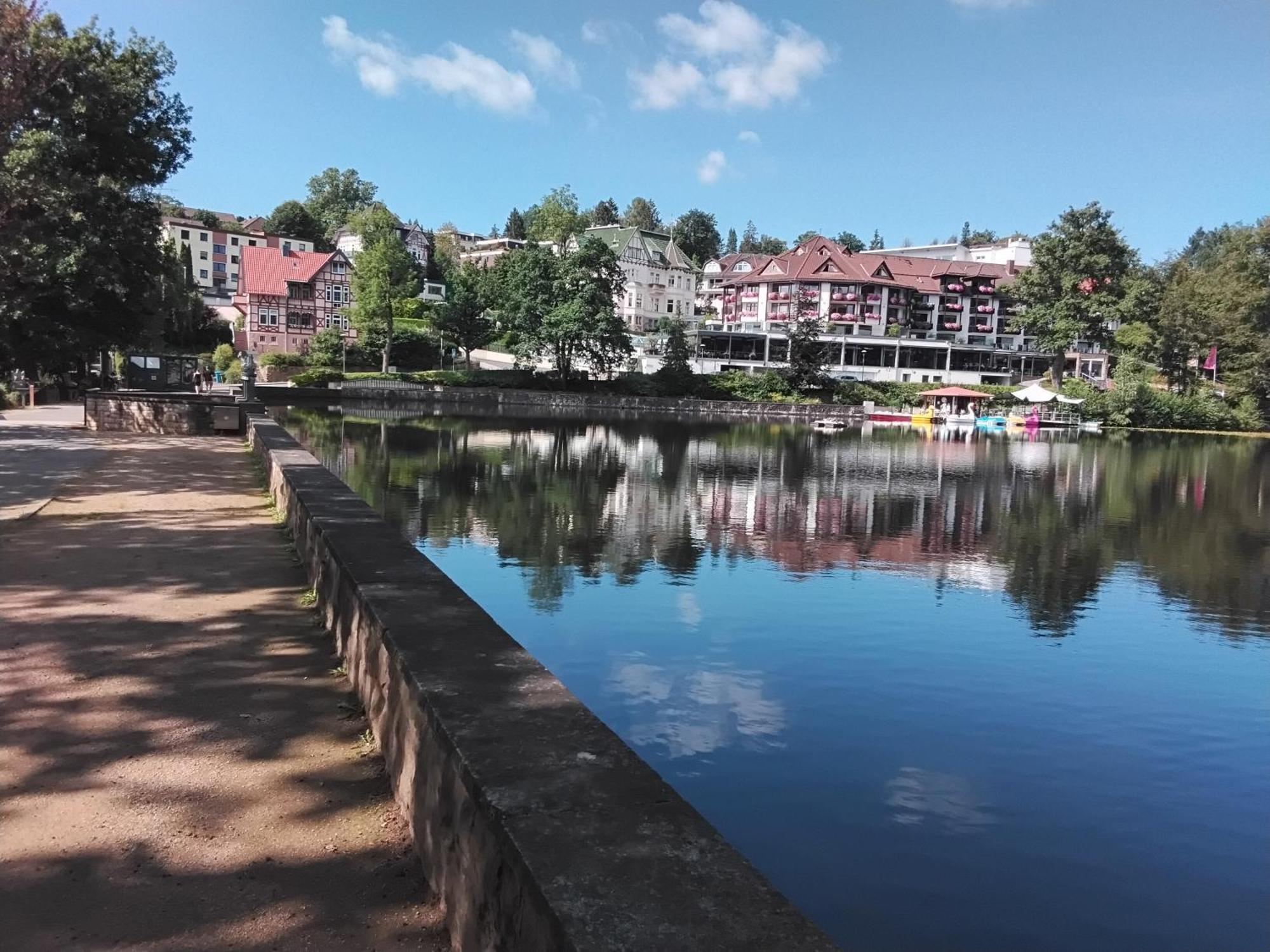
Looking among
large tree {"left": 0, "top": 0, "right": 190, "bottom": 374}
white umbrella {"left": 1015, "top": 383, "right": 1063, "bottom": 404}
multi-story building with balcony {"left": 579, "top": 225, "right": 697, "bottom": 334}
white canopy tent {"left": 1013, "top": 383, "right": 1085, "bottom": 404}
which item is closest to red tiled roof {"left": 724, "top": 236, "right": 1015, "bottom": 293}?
multi-story building with balcony {"left": 579, "top": 225, "right": 697, "bottom": 334}

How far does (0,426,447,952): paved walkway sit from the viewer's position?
10.1ft

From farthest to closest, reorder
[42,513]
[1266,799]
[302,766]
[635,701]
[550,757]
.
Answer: [42,513] → [635,701] → [1266,799] → [302,766] → [550,757]

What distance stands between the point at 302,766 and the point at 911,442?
4305 centimetres

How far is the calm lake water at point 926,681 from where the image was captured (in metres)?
5.24

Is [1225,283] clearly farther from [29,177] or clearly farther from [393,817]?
[393,817]

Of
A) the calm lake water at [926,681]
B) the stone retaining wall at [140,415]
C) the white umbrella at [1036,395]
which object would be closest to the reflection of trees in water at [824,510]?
the calm lake water at [926,681]

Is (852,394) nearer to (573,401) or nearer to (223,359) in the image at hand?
(573,401)

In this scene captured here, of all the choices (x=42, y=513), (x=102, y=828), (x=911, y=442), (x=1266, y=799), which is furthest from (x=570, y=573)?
(x=911, y=442)

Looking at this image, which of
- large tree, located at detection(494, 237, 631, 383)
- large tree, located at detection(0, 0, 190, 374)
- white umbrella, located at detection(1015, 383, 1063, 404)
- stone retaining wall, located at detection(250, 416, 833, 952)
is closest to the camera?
stone retaining wall, located at detection(250, 416, 833, 952)

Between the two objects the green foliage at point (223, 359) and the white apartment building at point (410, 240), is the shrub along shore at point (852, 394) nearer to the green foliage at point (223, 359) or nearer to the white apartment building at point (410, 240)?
the green foliage at point (223, 359)

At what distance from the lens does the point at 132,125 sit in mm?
23203

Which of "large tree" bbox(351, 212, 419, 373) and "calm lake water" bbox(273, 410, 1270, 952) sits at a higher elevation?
"large tree" bbox(351, 212, 419, 373)

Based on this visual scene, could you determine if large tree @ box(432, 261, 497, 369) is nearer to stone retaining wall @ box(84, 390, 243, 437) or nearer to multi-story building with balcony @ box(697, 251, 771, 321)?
multi-story building with balcony @ box(697, 251, 771, 321)

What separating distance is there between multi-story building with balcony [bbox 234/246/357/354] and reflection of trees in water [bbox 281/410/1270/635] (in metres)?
36.7
